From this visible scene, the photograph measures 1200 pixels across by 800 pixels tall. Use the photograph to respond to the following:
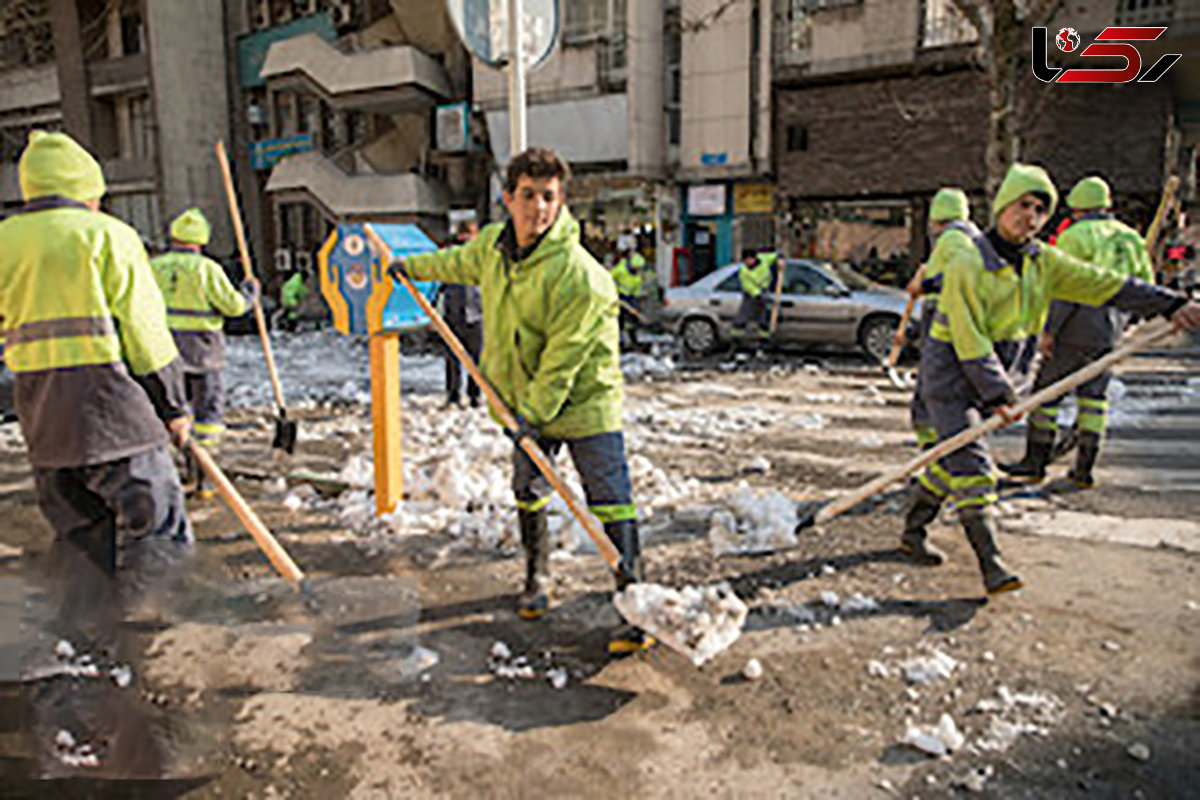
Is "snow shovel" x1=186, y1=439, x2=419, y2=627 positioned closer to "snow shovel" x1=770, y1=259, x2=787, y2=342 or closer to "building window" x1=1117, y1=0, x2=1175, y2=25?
"snow shovel" x1=770, y1=259, x2=787, y2=342

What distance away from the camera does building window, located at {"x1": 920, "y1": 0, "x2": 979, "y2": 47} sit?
1634 cm

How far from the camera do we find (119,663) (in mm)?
3504

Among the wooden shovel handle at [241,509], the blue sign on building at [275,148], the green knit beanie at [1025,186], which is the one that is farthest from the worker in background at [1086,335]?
the blue sign on building at [275,148]

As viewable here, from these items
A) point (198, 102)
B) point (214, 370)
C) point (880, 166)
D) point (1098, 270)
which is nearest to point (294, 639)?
point (214, 370)

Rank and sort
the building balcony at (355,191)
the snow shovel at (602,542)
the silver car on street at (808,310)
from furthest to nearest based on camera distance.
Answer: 1. the building balcony at (355,191)
2. the silver car on street at (808,310)
3. the snow shovel at (602,542)

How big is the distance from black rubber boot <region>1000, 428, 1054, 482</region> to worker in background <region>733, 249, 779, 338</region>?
24.4ft

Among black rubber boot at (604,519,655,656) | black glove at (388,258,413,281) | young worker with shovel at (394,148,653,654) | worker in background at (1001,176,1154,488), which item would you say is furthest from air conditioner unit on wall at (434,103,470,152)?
black rubber boot at (604,519,655,656)

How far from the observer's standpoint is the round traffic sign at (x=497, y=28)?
16.4ft

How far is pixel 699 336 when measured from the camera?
1408 centimetres

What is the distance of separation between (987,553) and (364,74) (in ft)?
73.1

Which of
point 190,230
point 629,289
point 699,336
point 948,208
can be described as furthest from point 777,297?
point 190,230

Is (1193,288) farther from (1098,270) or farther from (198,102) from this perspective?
(198,102)

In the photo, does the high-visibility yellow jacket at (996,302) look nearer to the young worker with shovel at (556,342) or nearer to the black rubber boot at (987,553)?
the black rubber boot at (987,553)

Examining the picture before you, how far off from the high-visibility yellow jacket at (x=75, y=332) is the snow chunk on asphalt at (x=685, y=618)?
2103 mm
